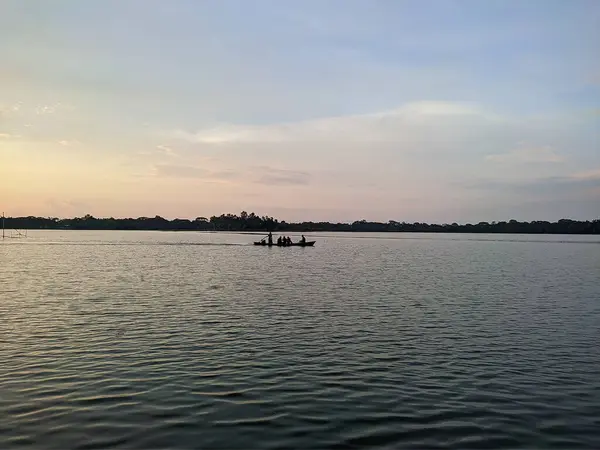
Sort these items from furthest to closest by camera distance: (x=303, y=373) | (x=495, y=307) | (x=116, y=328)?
1. (x=495, y=307)
2. (x=116, y=328)
3. (x=303, y=373)

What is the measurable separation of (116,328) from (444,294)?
2389cm

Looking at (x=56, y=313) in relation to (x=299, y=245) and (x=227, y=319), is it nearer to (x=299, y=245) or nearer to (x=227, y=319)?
(x=227, y=319)

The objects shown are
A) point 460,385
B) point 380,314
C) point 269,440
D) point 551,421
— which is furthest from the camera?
point 380,314

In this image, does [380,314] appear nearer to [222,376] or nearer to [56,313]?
[222,376]

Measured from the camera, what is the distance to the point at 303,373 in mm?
16203

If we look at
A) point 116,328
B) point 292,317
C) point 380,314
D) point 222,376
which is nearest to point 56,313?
point 116,328

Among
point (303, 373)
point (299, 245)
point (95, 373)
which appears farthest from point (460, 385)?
point (299, 245)

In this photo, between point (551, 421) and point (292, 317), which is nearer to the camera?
point (551, 421)

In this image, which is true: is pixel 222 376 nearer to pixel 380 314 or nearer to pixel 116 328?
pixel 116 328

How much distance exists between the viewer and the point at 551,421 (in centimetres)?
1249

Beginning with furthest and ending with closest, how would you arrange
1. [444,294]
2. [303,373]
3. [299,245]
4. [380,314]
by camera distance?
[299,245] → [444,294] → [380,314] → [303,373]

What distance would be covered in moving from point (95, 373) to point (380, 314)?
16327 mm

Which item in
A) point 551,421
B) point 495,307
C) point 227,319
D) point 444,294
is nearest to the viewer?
point 551,421

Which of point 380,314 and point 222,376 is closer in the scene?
point 222,376
